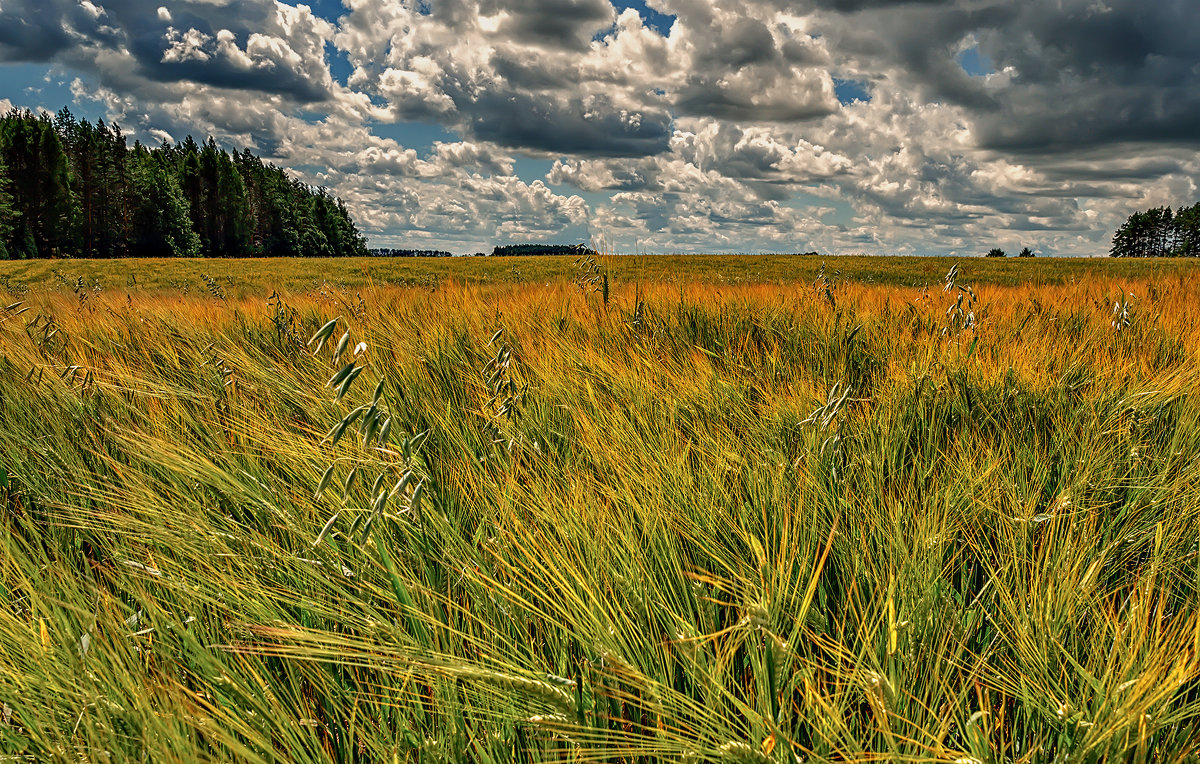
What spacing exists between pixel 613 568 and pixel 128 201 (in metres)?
72.7

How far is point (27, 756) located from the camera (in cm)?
80

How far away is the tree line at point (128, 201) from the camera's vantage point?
49.5m

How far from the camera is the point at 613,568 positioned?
1.03 meters

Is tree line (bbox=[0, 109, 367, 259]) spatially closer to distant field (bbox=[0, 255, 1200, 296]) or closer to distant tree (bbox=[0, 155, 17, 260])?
distant tree (bbox=[0, 155, 17, 260])

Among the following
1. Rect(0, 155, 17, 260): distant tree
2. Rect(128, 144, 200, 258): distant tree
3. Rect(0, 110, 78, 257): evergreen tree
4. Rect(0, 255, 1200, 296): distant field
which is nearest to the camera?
Rect(0, 255, 1200, 296): distant field

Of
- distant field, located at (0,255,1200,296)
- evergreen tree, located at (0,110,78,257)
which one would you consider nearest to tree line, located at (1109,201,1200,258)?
distant field, located at (0,255,1200,296)

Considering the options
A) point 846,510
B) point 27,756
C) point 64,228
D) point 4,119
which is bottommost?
point 27,756

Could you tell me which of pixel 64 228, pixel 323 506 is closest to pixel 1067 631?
pixel 323 506

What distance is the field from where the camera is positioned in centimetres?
81

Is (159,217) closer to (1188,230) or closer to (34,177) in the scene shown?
(34,177)

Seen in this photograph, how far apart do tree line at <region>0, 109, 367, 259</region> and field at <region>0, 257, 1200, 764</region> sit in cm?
6174

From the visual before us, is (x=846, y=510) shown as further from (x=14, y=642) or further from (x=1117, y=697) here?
(x=14, y=642)

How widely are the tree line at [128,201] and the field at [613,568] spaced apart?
203 feet

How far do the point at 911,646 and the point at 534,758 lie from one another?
Answer: 560 millimetres
